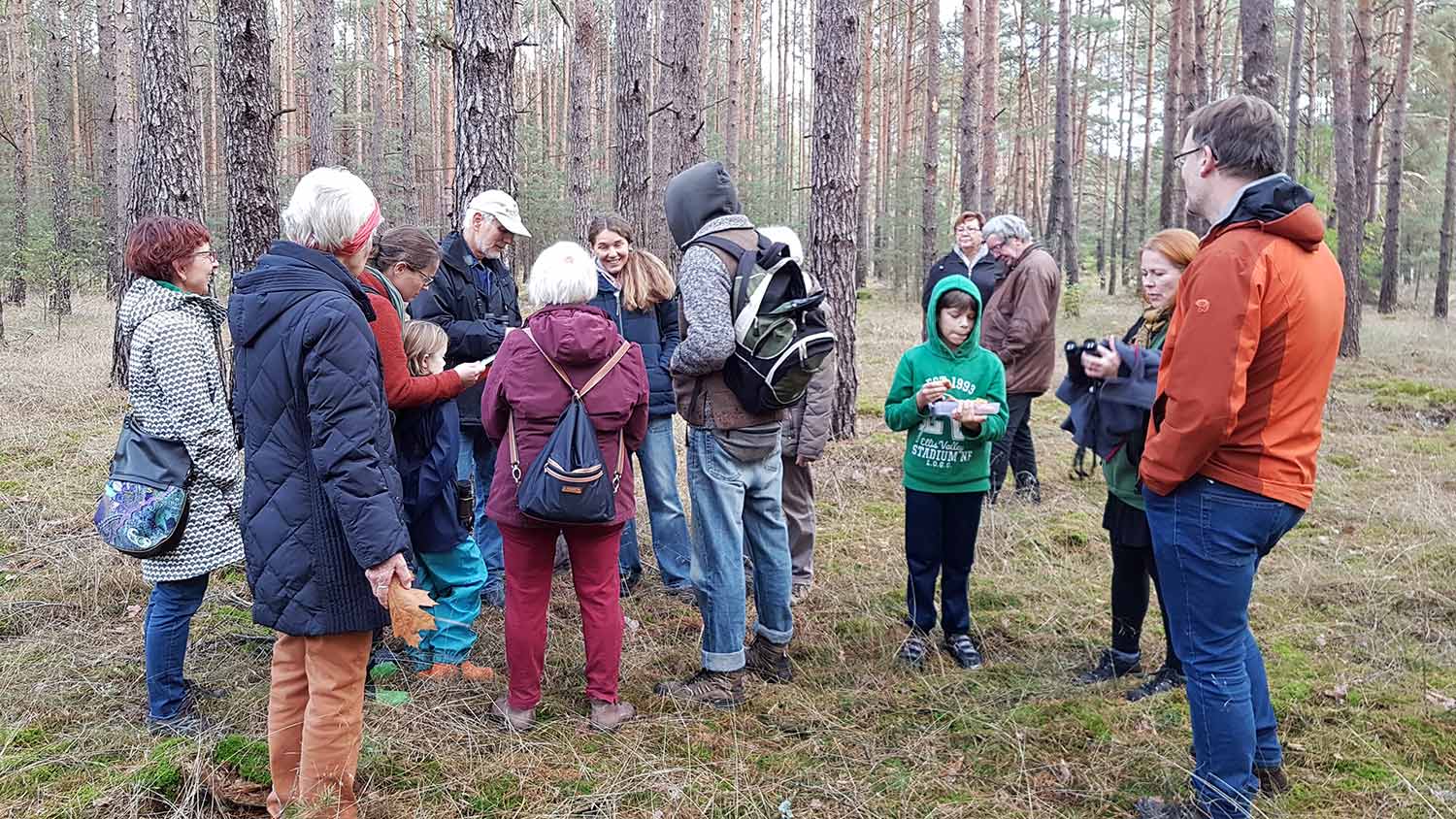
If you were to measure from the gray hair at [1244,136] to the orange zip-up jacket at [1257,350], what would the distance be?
0.36 feet

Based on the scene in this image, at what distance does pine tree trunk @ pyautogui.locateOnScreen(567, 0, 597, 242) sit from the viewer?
1305 cm

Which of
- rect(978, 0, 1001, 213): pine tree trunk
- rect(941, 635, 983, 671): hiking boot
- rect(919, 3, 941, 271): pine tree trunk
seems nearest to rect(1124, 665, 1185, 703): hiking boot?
rect(941, 635, 983, 671): hiking boot

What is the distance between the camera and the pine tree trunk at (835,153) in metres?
8.05

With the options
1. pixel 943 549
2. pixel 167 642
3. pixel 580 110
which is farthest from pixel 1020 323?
pixel 580 110

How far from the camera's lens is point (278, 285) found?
2.57 m

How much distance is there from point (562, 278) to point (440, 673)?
1.82m

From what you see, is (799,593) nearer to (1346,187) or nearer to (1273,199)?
(1273,199)

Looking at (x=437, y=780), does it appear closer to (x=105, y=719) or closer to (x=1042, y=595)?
(x=105, y=719)

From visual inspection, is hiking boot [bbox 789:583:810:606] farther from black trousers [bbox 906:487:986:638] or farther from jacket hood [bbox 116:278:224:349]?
jacket hood [bbox 116:278:224:349]

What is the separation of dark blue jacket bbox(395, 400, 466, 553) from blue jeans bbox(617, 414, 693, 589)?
131 cm

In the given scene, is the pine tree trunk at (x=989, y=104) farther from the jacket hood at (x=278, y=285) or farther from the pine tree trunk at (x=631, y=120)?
the jacket hood at (x=278, y=285)

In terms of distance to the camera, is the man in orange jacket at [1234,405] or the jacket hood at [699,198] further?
the jacket hood at [699,198]

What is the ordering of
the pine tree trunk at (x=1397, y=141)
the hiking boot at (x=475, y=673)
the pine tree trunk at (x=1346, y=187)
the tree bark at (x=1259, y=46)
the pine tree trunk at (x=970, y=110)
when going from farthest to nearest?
1. the pine tree trunk at (x=1397, y=141)
2. the pine tree trunk at (x=970, y=110)
3. the pine tree trunk at (x=1346, y=187)
4. the tree bark at (x=1259, y=46)
5. the hiking boot at (x=475, y=673)

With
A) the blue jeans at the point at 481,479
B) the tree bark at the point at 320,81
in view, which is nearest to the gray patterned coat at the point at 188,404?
the blue jeans at the point at 481,479
